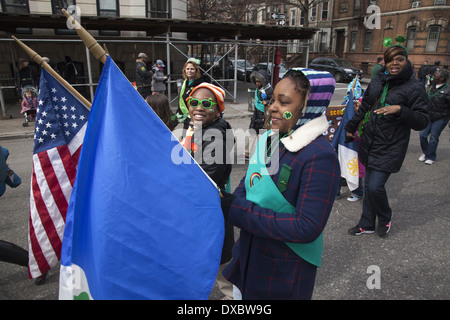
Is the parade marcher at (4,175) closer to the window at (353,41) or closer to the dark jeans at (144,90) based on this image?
the dark jeans at (144,90)

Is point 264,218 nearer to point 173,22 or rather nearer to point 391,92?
point 391,92

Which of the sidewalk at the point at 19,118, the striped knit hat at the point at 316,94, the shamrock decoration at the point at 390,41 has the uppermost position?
the shamrock decoration at the point at 390,41

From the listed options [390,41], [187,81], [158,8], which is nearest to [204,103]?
[187,81]

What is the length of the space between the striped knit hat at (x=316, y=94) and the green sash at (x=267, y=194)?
294 millimetres

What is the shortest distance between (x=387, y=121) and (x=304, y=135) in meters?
2.50

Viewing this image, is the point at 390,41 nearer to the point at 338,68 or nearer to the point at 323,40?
the point at 338,68

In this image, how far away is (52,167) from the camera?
2.71 m

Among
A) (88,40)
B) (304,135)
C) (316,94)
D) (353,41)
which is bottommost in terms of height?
(304,135)

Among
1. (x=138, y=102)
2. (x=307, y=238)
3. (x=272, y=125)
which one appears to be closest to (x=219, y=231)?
(x=307, y=238)

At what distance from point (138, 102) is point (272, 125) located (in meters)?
0.69

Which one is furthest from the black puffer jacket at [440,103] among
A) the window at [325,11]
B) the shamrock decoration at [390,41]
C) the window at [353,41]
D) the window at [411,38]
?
the window at [325,11]

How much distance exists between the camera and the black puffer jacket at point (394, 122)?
3518mm

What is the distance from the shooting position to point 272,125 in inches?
67.8

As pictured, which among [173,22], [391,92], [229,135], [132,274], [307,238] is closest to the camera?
[132,274]
